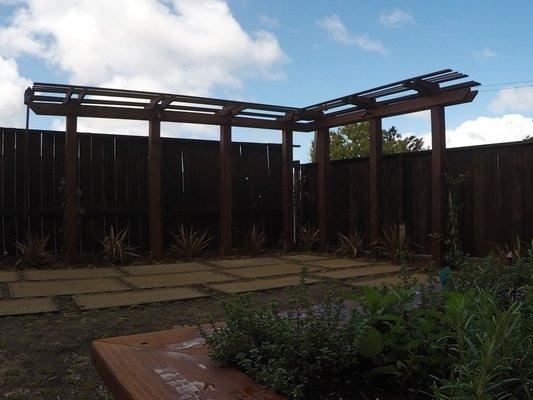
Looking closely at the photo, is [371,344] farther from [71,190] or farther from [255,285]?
[71,190]

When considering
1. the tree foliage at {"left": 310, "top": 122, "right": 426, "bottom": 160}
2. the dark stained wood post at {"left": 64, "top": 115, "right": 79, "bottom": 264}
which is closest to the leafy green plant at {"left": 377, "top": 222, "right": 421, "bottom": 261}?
the dark stained wood post at {"left": 64, "top": 115, "right": 79, "bottom": 264}

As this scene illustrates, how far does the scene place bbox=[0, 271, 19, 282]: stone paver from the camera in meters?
4.98

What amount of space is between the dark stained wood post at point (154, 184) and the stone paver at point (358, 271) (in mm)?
2548

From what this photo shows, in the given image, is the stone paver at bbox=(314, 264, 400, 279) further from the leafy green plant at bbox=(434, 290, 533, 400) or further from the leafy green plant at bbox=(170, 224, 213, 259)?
the leafy green plant at bbox=(434, 290, 533, 400)

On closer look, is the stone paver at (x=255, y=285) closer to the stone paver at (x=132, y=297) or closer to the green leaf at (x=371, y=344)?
the stone paver at (x=132, y=297)

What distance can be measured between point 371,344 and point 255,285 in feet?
11.4

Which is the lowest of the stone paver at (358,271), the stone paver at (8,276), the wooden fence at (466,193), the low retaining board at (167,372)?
the stone paver at (358,271)

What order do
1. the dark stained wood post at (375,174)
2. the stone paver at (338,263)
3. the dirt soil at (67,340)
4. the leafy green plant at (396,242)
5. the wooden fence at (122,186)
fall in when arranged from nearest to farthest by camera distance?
the dirt soil at (67,340) → the stone paver at (338,263) → the leafy green plant at (396,242) → the wooden fence at (122,186) → the dark stained wood post at (375,174)

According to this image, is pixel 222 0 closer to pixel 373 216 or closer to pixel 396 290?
pixel 373 216

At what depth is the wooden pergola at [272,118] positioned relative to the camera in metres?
5.79

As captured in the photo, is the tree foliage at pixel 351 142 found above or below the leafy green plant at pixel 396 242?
above

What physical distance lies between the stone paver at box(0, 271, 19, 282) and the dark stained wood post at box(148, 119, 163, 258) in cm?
183

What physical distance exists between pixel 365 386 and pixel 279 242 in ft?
23.7

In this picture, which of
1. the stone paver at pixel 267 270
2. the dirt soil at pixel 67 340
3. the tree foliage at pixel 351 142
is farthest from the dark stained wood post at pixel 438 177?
the tree foliage at pixel 351 142
